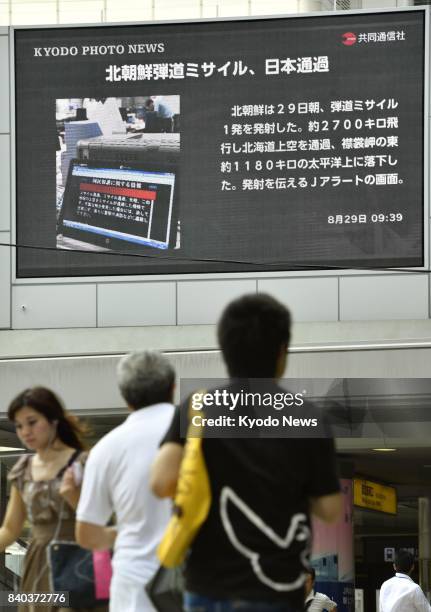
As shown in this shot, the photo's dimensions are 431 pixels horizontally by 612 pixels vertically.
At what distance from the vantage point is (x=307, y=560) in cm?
247

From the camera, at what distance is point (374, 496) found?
17.5 m

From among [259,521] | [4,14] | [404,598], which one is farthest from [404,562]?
[259,521]

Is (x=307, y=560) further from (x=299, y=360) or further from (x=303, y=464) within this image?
(x=299, y=360)

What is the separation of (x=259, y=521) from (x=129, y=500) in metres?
0.72

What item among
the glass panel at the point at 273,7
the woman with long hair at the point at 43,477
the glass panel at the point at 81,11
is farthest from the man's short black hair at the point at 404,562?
the woman with long hair at the point at 43,477

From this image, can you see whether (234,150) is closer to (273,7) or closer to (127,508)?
(273,7)

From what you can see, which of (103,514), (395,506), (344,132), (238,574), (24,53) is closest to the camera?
(238,574)

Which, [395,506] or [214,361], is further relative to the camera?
[395,506]

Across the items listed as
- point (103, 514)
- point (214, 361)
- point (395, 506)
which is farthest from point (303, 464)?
point (395, 506)

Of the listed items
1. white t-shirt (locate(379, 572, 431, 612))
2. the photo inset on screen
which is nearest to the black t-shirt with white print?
white t-shirt (locate(379, 572, 431, 612))

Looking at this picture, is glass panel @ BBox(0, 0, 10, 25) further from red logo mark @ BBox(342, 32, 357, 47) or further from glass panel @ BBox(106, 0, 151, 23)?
red logo mark @ BBox(342, 32, 357, 47)

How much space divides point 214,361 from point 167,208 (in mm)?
1456

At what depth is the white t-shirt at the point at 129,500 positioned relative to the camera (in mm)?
3068

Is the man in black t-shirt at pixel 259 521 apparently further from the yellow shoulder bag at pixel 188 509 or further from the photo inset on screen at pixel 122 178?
the photo inset on screen at pixel 122 178
